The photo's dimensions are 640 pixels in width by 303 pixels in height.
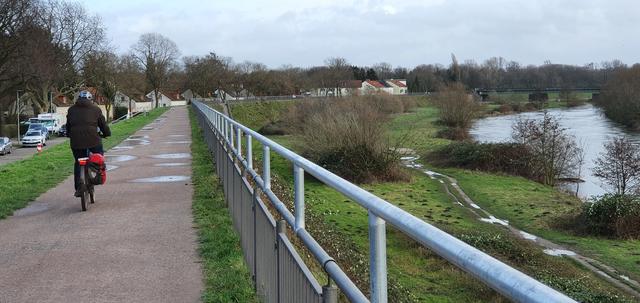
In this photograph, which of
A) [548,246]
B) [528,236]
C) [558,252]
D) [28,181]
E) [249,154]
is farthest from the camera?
[528,236]

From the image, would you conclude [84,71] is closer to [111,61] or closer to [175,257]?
[111,61]

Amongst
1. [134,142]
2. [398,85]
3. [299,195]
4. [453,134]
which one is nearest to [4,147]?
[134,142]

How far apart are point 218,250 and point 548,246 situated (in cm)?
1201

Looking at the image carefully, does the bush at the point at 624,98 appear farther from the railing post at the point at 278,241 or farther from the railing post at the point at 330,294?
the railing post at the point at 330,294

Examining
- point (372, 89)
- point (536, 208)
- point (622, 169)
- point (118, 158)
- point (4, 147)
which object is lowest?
point (536, 208)

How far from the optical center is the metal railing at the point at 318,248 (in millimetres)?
1407

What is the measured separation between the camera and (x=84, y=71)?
2744 inches

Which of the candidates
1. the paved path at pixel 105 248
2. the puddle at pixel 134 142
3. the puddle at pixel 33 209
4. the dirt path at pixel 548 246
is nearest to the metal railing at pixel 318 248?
the paved path at pixel 105 248

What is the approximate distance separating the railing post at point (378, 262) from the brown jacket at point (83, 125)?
7.56m

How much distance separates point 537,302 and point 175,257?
5.62 meters

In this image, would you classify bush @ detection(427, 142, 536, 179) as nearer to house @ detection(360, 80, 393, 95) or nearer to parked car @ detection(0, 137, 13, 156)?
house @ detection(360, 80, 393, 95)

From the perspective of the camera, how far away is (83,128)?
906 cm

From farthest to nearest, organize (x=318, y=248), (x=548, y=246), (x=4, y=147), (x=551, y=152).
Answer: (x=4, y=147)
(x=551, y=152)
(x=548, y=246)
(x=318, y=248)

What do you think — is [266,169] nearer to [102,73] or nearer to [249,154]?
[249,154]
